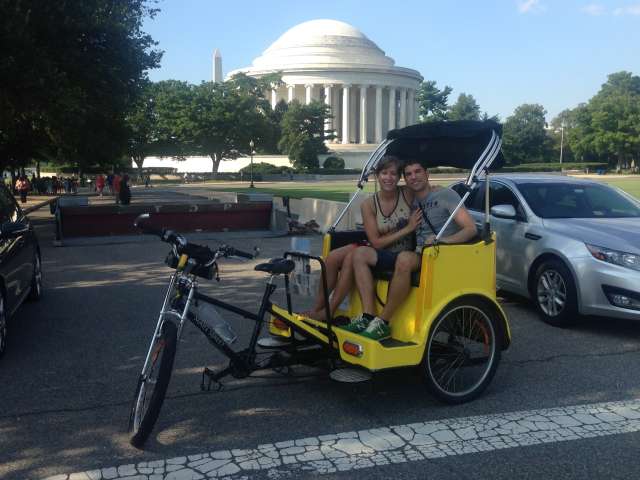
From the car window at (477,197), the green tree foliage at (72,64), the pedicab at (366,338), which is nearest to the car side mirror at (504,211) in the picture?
the car window at (477,197)

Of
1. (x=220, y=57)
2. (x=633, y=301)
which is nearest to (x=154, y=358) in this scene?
(x=633, y=301)

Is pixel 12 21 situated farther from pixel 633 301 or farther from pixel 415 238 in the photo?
pixel 633 301

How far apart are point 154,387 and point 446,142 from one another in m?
3.37

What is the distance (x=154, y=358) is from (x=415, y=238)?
8.08 feet

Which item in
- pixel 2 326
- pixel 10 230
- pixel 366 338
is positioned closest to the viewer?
pixel 366 338

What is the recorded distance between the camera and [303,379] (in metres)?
5.78

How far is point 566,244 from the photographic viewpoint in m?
7.59

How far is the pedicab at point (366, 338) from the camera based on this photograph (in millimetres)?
4535

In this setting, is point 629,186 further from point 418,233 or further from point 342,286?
point 342,286

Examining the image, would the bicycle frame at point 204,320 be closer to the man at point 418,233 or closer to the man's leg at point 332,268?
the man's leg at point 332,268

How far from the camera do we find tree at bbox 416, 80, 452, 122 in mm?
120938

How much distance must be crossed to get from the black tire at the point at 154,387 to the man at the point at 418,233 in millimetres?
1362

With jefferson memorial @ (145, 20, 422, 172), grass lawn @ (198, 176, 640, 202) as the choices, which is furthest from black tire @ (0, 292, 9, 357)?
jefferson memorial @ (145, 20, 422, 172)

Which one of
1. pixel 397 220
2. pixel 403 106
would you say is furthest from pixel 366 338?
pixel 403 106
